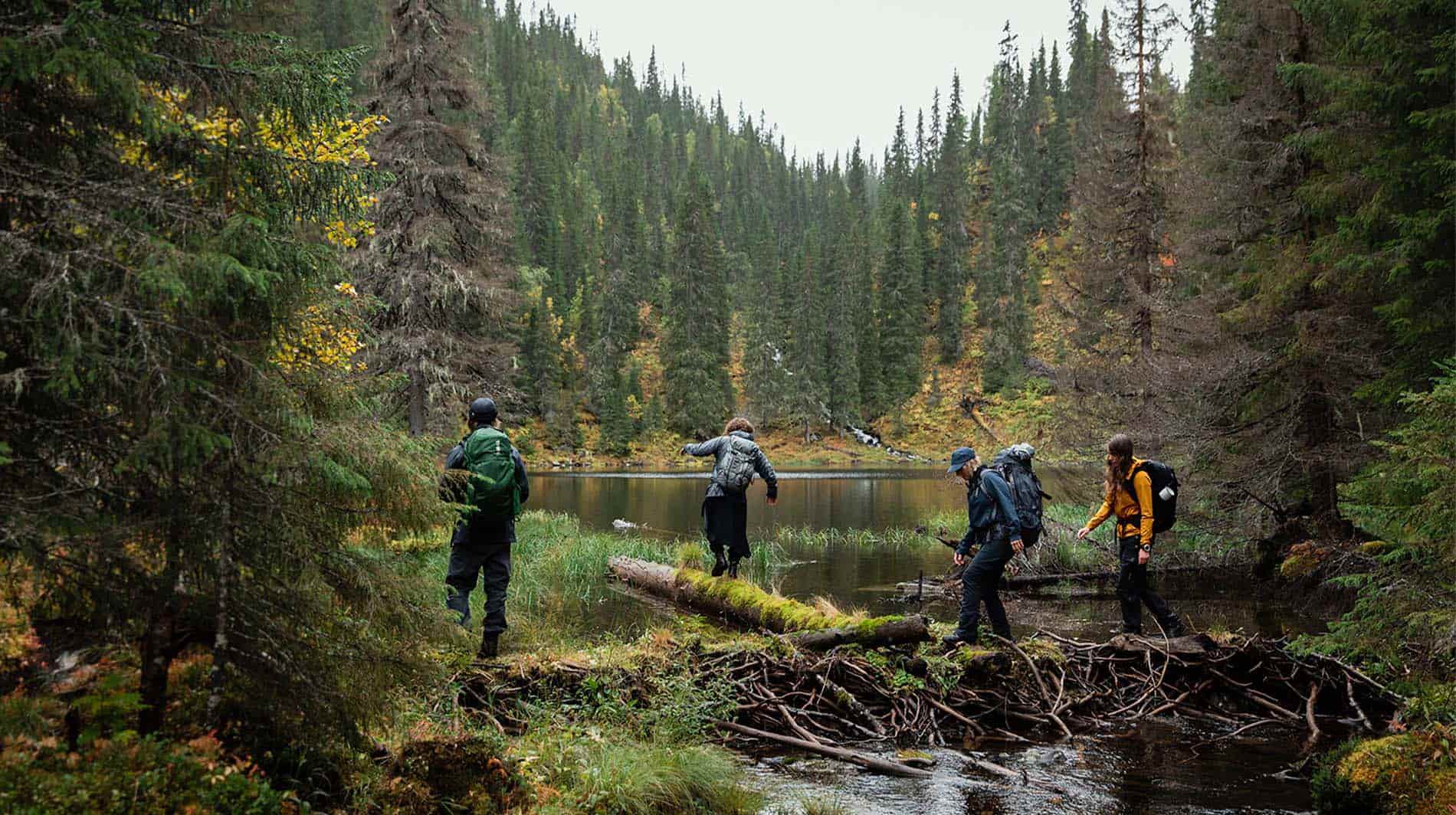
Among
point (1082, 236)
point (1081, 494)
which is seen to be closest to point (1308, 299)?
point (1081, 494)

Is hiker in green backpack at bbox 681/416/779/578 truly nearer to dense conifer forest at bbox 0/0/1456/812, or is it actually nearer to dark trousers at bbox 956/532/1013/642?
dense conifer forest at bbox 0/0/1456/812

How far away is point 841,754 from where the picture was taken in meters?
5.60

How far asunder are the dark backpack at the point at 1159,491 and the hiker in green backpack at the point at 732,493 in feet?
12.6

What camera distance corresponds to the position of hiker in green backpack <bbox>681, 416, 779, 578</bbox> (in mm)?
9727

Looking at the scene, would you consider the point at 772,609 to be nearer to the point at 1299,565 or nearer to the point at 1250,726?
the point at 1250,726

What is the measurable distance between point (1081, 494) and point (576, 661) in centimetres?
1431

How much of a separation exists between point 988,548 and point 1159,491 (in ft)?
6.07

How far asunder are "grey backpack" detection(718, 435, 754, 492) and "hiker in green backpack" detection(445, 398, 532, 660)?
2984 millimetres

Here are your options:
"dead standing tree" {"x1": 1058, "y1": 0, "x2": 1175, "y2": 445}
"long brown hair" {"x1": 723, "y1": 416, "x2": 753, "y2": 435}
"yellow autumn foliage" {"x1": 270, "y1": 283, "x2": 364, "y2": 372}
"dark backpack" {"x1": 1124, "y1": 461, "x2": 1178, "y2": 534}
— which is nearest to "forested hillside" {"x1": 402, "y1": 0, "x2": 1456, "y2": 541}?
"dead standing tree" {"x1": 1058, "y1": 0, "x2": 1175, "y2": 445}

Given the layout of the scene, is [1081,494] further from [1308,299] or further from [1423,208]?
[1423,208]

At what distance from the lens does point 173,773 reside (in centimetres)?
301

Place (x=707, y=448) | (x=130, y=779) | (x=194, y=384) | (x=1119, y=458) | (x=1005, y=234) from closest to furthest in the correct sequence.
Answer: (x=130, y=779) < (x=194, y=384) < (x=1119, y=458) < (x=707, y=448) < (x=1005, y=234)

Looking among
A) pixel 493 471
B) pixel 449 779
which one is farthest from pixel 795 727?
pixel 493 471

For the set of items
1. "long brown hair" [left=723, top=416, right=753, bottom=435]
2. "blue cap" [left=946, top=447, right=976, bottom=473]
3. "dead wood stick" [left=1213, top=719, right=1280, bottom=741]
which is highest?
"long brown hair" [left=723, top=416, right=753, bottom=435]
